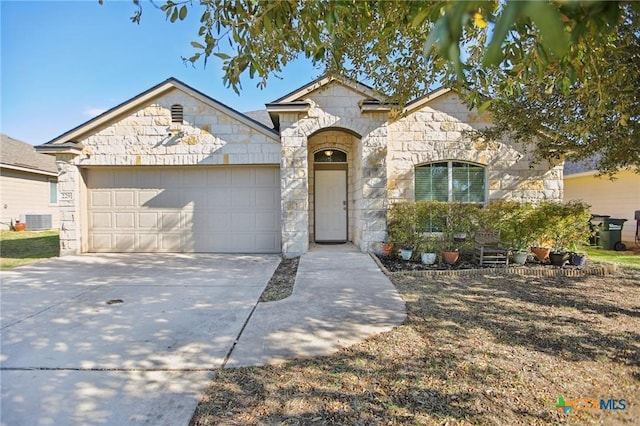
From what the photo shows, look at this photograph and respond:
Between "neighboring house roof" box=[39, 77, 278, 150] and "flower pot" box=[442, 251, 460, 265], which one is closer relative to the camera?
"flower pot" box=[442, 251, 460, 265]

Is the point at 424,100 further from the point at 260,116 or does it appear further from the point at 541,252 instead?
the point at 260,116

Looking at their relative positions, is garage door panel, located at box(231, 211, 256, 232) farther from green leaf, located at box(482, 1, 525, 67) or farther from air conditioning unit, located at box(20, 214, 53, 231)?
air conditioning unit, located at box(20, 214, 53, 231)

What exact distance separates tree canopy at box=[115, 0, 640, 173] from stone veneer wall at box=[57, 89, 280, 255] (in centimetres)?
404

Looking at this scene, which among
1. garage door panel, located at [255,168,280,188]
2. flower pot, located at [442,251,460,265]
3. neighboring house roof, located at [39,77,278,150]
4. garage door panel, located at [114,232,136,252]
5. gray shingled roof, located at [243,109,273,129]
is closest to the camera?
flower pot, located at [442,251,460,265]

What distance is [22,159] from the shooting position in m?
16.1

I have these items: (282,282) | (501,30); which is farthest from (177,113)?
(501,30)

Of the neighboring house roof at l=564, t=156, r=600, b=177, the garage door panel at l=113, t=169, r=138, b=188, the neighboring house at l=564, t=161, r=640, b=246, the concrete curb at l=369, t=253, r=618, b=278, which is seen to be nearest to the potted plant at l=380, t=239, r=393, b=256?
the concrete curb at l=369, t=253, r=618, b=278

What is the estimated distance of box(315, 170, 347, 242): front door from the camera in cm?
1011

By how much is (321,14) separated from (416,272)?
526cm

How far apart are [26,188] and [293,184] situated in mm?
15497

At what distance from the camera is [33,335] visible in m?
3.71

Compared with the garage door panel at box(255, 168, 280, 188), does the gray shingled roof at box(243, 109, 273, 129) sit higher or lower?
higher

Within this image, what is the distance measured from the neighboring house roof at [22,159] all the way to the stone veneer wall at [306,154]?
45.9ft

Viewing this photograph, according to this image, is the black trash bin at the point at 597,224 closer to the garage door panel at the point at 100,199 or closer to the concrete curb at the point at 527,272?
the concrete curb at the point at 527,272
